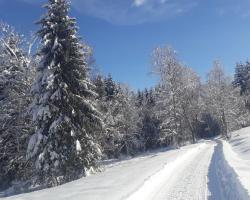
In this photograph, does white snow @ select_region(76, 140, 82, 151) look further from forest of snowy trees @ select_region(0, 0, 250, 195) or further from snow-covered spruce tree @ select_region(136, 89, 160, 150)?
snow-covered spruce tree @ select_region(136, 89, 160, 150)

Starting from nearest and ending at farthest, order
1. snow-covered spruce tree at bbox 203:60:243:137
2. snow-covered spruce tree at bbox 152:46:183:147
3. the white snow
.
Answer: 1. the white snow
2. snow-covered spruce tree at bbox 152:46:183:147
3. snow-covered spruce tree at bbox 203:60:243:137

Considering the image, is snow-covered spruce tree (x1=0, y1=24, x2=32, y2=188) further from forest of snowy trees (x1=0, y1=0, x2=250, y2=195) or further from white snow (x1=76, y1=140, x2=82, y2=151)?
white snow (x1=76, y1=140, x2=82, y2=151)

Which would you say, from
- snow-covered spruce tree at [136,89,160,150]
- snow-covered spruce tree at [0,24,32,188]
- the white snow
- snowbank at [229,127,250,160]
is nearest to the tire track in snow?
the white snow

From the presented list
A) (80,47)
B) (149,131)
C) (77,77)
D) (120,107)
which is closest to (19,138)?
(77,77)

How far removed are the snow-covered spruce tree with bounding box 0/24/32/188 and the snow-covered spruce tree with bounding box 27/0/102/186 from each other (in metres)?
2.04

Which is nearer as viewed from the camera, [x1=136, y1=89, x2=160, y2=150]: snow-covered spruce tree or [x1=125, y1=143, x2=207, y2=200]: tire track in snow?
[x1=125, y1=143, x2=207, y2=200]: tire track in snow

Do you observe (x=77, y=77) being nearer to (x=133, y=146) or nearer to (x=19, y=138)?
(x=19, y=138)

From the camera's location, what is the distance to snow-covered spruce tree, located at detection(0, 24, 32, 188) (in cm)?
2439

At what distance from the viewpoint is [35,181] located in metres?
22.4

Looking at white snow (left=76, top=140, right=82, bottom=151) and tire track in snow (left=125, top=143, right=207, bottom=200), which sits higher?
white snow (left=76, top=140, right=82, bottom=151)

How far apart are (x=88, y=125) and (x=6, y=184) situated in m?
13.3

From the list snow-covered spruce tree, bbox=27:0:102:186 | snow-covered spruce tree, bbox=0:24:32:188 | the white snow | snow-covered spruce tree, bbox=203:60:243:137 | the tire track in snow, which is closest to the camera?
the tire track in snow

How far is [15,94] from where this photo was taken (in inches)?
961

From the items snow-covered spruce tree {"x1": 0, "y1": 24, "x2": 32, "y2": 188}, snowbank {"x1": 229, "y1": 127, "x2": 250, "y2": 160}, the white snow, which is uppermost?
snow-covered spruce tree {"x1": 0, "y1": 24, "x2": 32, "y2": 188}
